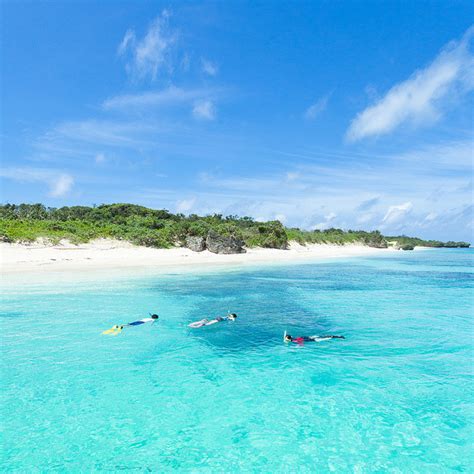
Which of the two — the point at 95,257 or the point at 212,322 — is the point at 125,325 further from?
the point at 95,257

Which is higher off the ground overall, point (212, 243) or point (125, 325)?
point (212, 243)

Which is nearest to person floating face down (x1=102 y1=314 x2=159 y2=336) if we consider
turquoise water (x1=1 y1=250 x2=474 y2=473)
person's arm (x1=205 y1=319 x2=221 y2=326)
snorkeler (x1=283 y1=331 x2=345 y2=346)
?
turquoise water (x1=1 y1=250 x2=474 y2=473)

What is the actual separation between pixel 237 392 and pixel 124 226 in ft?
183

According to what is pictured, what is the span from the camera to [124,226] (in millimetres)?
60594

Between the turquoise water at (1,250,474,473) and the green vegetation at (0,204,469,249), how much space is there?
3464 cm

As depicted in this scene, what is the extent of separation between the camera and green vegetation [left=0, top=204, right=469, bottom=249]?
49.4 metres

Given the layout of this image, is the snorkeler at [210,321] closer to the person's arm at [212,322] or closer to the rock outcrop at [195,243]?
the person's arm at [212,322]

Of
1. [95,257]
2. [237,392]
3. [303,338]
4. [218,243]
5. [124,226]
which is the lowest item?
[237,392]

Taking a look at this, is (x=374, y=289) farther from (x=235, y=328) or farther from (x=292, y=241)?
(x=292, y=241)

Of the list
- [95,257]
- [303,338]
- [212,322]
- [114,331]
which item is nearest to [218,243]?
[95,257]

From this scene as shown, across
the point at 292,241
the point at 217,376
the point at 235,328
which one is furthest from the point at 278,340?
the point at 292,241

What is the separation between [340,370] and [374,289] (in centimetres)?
1871

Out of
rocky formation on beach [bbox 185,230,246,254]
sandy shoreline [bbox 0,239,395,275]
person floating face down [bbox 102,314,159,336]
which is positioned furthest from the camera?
rocky formation on beach [bbox 185,230,246,254]

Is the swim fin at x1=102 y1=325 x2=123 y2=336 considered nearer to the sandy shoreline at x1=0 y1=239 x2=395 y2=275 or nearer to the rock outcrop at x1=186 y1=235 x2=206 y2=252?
the sandy shoreline at x1=0 y1=239 x2=395 y2=275
